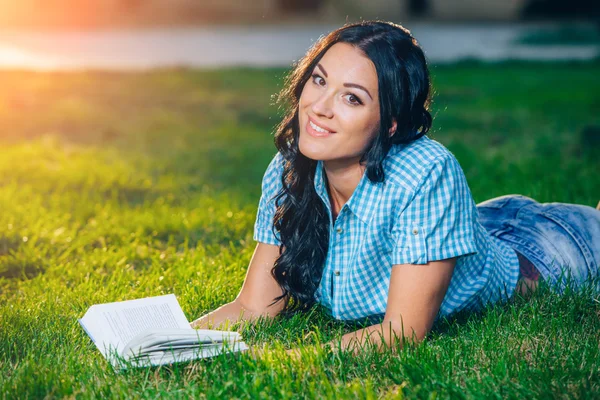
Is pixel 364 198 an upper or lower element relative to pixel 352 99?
lower

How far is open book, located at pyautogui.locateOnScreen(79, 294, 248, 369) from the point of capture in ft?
9.93

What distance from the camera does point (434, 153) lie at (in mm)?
3229

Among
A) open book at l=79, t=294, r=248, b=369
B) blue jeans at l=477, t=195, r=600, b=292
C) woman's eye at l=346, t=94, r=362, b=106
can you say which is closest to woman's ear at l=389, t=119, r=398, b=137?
woman's eye at l=346, t=94, r=362, b=106

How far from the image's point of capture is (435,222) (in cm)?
315

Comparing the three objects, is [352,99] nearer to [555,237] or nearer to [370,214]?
[370,214]

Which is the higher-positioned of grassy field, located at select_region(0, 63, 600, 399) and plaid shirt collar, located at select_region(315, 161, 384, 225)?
plaid shirt collar, located at select_region(315, 161, 384, 225)

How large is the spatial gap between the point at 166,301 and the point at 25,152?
164 inches

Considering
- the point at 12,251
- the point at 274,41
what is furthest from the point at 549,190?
the point at 274,41

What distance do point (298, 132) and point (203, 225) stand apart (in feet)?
6.67

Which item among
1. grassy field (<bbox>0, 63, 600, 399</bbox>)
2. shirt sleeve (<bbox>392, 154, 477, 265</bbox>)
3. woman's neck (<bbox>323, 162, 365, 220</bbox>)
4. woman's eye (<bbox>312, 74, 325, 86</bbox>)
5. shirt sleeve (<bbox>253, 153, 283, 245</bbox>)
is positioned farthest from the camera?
shirt sleeve (<bbox>253, 153, 283, 245</bbox>)

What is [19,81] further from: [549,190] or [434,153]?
[434,153]

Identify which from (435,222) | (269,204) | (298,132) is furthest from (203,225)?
(435,222)

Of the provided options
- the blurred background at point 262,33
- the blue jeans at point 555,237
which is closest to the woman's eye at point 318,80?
the blue jeans at point 555,237

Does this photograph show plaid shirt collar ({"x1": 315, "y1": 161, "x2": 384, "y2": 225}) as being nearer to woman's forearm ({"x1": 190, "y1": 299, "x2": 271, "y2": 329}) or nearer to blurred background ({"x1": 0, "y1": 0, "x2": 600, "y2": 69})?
woman's forearm ({"x1": 190, "y1": 299, "x2": 271, "y2": 329})
